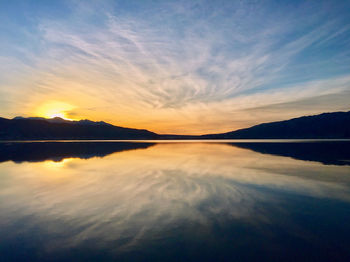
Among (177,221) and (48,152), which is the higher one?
(48,152)

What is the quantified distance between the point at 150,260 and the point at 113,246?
5.24 feet

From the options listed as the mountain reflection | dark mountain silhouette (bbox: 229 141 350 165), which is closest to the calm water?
dark mountain silhouette (bbox: 229 141 350 165)

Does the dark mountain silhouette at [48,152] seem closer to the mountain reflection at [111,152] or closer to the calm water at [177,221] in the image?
the mountain reflection at [111,152]

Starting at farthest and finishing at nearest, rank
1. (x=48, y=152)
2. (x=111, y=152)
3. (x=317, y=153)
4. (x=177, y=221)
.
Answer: (x=48, y=152), (x=111, y=152), (x=317, y=153), (x=177, y=221)

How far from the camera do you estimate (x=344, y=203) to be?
1134 centimetres

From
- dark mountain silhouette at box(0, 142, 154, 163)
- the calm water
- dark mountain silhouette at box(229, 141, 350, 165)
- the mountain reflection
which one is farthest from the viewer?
dark mountain silhouette at box(0, 142, 154, 163)

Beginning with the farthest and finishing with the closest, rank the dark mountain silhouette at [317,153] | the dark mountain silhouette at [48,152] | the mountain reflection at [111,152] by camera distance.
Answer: the dark mountain silhouette at [48,152]
the mountain reflection at [111,152]
the dark mountain silhouette at [317,153]

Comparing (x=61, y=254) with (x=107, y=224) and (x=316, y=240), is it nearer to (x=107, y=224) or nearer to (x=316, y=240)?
(x=107, y=224)

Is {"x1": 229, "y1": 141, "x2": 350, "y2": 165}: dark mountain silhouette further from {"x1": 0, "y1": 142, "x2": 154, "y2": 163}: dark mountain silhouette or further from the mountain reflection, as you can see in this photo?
{"x1": 0, "y1": 142, "x2": 154, "y2": 163}: dark mountain silhouette

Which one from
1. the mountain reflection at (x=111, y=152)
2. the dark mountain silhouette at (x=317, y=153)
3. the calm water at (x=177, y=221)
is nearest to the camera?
the calm water at (x=177, y=221)

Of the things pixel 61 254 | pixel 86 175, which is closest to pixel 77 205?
pixel 61 254

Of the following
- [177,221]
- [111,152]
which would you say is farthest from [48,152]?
[177,221]

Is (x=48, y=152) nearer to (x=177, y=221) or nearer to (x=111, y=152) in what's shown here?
(x=111, y=152)

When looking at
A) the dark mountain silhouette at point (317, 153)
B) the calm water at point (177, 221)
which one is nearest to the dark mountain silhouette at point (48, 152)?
the calm water at point (177, 221)
